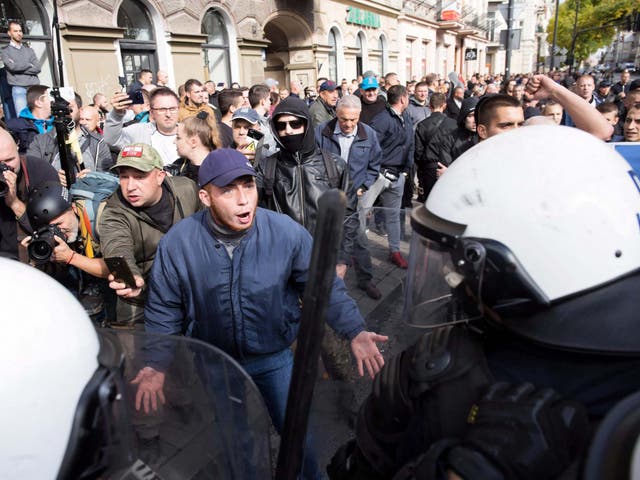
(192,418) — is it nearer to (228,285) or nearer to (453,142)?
(228,285)

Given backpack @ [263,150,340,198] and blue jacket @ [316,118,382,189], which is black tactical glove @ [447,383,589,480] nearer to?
backpack @ [263,150,340,198]

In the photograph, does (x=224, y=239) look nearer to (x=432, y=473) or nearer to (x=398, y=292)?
(x=398, y=292)

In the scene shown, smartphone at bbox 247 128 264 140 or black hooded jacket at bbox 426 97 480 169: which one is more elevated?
smartphone at bbox 247 128 264 140

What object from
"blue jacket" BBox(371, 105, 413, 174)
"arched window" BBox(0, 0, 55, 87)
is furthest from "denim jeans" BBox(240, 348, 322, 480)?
"arched window" BBox(0, 0, 55, 87)

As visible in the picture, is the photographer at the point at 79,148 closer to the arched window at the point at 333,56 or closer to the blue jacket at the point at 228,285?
the blue jacket at the point at 228,285

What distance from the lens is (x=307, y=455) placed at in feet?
5.38

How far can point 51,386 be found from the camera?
0.85 m

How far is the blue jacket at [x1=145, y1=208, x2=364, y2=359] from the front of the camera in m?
1.86

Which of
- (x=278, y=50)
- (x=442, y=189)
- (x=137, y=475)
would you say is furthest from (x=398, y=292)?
(x=278, y=50)

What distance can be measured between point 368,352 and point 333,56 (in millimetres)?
17689

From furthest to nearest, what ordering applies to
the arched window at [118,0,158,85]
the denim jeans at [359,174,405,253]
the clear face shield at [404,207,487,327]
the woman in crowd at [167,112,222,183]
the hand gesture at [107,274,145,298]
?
1. the arched window at [118,0,158,85]
2. the woman in crowd at [167,112,222,183]
3. the hand gesture at [107,274,145,298]
4. the denim jeans at [359,174,405,253]
5. the clear face shield at [404,207,487,327]

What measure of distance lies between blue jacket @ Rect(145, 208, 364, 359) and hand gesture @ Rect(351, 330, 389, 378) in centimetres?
50

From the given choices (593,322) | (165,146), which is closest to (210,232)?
(593,322)

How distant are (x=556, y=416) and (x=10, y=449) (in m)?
0.91
